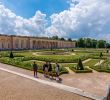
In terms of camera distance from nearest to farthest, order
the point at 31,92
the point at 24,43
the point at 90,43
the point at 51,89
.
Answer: the point at 31,92
the point at 51,89
the point at 24,43
the point at 90,43

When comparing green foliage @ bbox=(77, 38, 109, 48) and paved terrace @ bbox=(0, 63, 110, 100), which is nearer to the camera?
paved terrace @ bbox=(0, 63, 110, 100)

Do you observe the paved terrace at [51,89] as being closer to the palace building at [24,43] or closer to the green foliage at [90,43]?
the palace building at [24,43]

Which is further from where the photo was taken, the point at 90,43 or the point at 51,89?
the point at 90,43

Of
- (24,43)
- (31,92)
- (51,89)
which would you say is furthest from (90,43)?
(31,92)

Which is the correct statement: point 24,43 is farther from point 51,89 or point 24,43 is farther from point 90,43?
point 51,89

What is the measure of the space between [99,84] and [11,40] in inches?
2657

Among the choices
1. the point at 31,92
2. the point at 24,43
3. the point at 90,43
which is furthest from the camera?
the point at 90,43

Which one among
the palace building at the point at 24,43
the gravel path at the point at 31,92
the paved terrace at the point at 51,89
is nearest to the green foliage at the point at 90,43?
the palace building at the point at 24,43

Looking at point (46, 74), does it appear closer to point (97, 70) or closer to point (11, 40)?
point (97, 70)

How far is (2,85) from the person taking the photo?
41.8 ft

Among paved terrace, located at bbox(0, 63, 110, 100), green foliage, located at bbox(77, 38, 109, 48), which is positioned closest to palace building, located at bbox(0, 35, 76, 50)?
green foliage, located at bbox(77, 38, 109, 48)

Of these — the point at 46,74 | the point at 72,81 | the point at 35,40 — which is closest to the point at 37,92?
the point at 72,81

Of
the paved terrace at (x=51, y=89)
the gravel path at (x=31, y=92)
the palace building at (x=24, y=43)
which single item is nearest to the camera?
the gravel path at (x=31, y=92)

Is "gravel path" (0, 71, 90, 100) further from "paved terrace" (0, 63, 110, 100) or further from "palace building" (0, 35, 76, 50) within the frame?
"palace building" (0, 35, 76, 50)
